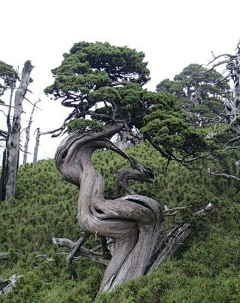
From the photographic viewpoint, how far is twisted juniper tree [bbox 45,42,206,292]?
22.7ft

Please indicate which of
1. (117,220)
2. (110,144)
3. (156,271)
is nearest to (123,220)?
(117,220)

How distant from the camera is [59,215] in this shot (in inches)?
431

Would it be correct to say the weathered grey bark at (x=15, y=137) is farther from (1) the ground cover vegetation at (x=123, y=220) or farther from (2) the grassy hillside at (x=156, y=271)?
(1) the ground cover vegetation at (x=123, y=220)

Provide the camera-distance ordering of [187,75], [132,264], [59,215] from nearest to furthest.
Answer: [132,264]
[59,215]
[187,75]

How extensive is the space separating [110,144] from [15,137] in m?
7.15

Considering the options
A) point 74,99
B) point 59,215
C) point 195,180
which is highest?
point 74,99

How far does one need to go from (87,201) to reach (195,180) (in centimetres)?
591

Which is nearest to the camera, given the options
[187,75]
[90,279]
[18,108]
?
[90,279]

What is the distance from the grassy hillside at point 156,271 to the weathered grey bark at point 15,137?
1.95ft

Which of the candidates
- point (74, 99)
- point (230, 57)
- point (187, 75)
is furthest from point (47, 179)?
point (187, 75)

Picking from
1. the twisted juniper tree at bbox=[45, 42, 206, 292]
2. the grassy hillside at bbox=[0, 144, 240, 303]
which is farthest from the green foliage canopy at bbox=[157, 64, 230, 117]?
the twisted juniper tree at bbox=[45, 42, 206, 292]

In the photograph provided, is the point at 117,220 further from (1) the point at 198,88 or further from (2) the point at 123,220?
(1) the point at 198,88

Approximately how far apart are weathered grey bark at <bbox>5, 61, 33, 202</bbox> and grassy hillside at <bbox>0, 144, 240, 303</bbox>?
1.95 ft

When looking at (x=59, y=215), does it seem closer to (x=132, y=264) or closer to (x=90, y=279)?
(x=90, y=279)
